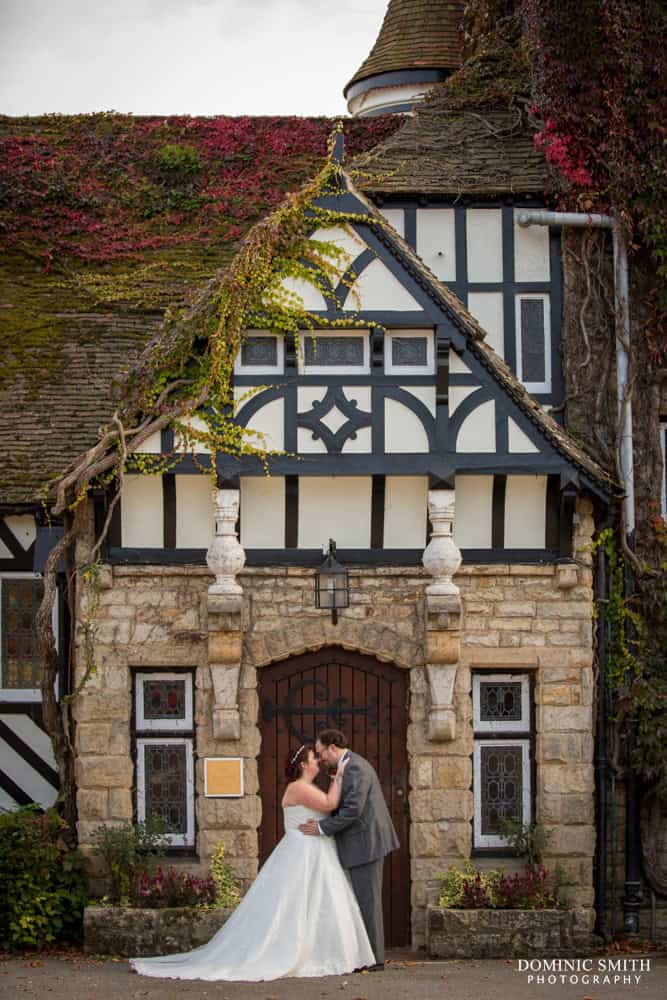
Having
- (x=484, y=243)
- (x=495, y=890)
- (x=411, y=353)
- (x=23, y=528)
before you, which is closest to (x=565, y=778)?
(x=495, y=890)

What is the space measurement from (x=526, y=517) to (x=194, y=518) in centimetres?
264

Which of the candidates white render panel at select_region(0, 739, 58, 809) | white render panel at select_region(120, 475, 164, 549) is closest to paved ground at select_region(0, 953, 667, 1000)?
white render panel at select_region(0, 739, 58, 809)

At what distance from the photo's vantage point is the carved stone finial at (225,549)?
1130 centimetres

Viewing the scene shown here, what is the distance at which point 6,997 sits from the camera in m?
9.49

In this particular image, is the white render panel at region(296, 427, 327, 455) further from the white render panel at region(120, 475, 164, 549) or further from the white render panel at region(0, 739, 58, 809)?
the white render panel at region(0, 739, 58, 809)

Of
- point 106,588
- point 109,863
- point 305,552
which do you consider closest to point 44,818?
point 109,863

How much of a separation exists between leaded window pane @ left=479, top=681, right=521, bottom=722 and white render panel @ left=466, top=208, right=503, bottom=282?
3.70 m

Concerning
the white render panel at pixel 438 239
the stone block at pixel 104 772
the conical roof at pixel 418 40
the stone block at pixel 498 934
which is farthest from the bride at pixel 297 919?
the conical roof at pixel 418 40

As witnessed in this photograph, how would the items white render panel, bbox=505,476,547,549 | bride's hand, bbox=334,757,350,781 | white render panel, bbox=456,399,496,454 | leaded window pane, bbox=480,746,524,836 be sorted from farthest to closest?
1. leaded window pane, bbox=480,746,524,836
2. white render panel, bbox=505,476,547,549
3. white render panel, bbox=456,399,496,454
4. bride's hand, bbox=334,757,350,781

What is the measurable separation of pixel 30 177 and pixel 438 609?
8296 millimetres

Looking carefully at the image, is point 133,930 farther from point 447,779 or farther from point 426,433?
point 426,433

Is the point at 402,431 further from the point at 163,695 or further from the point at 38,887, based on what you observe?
the point at 38,887

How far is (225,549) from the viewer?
11.3 metres

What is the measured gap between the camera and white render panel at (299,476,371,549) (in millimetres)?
11609
